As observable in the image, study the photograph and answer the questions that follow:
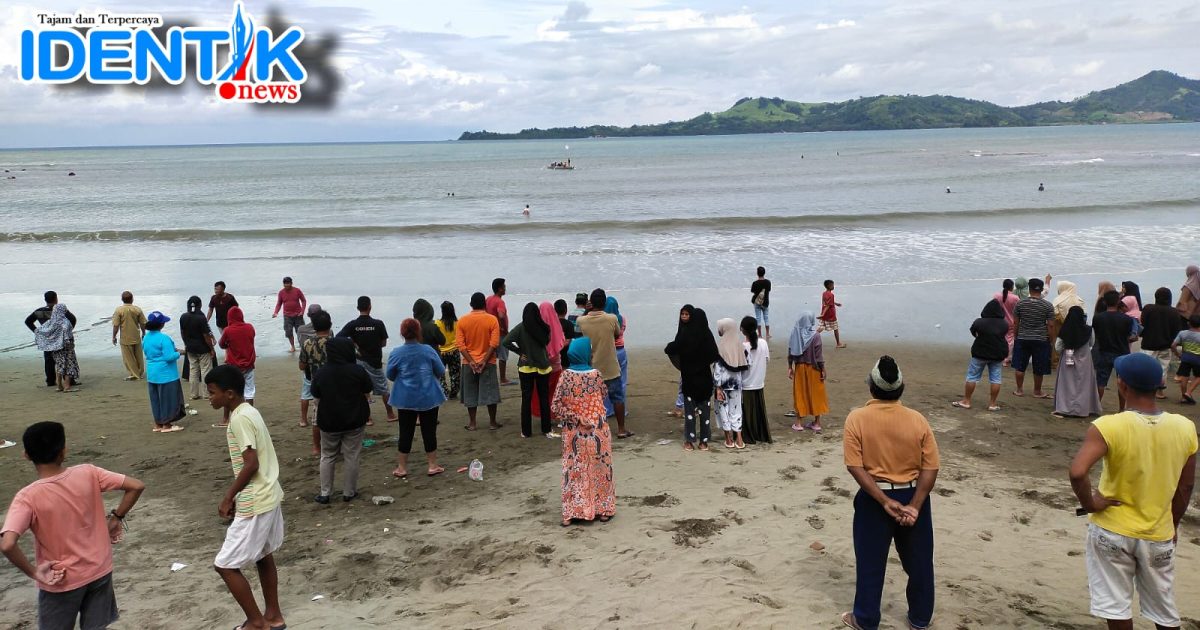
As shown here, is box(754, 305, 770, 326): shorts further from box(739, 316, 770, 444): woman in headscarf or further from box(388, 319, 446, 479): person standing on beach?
box(388, 319, 446, 479): person standing on beach

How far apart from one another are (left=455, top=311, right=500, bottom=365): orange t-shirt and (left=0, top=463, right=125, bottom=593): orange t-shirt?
5.33 meters

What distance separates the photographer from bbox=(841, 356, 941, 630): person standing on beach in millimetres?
4523

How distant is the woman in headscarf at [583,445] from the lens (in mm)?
6824

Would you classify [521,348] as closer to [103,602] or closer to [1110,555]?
[103,602]

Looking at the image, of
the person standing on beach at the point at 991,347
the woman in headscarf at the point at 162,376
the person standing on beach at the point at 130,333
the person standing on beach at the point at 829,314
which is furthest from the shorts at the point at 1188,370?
the person standing on beach at the point at 130,333

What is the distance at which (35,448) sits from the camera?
13.5 feet

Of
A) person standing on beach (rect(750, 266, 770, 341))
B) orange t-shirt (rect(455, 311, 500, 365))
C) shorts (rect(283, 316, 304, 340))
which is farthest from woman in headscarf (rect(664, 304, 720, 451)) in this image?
shorts (rect(283, 316, 304, 340))

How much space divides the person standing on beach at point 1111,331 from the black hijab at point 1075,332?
273 millimetres

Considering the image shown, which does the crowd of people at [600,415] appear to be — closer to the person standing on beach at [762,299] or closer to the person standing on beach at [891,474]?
the person standing on beach at [891,474]

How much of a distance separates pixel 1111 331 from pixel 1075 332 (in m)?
0.56

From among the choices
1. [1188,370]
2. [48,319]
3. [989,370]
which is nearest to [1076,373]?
[989,370]

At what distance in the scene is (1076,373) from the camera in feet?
32.2

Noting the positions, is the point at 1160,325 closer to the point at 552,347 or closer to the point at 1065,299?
the point at 1065,299

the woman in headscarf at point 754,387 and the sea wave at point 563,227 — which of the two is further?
the sea wave at point 563,227
